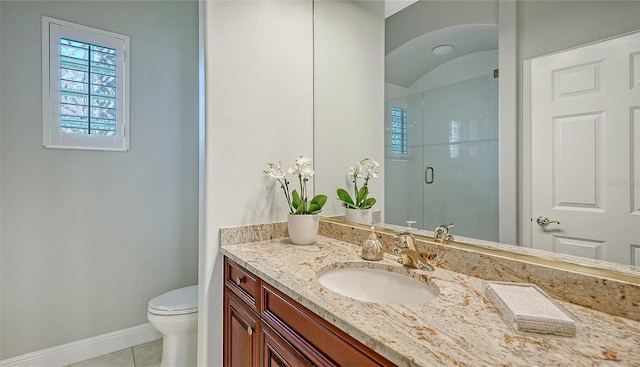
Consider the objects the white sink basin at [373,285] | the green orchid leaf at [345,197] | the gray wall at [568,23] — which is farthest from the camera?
the green orchid leaf at [345,197]

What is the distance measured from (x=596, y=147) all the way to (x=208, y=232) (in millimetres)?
1449

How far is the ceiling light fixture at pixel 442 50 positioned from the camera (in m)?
1.20

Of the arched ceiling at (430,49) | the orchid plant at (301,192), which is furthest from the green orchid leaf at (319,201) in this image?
the arched ceiling at (430,49)

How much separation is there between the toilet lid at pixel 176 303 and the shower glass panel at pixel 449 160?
1.28 meters

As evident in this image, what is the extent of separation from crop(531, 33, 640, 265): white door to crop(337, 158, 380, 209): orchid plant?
74cm

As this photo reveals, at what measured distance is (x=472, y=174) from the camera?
113 cm

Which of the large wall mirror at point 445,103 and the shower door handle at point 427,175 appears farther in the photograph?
the shower door handle at point 427,175

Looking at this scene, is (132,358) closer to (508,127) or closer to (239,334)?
(239,334)

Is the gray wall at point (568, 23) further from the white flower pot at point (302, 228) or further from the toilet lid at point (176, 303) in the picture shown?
the toilet lid at point (176, 303)

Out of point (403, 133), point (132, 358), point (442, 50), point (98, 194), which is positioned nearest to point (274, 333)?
point (403, 133)

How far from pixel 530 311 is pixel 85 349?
260cm

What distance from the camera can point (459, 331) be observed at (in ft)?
2.12

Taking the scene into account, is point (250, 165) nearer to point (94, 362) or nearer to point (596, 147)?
point (596, 147)

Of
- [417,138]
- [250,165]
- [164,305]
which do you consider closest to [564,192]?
[417,138]
